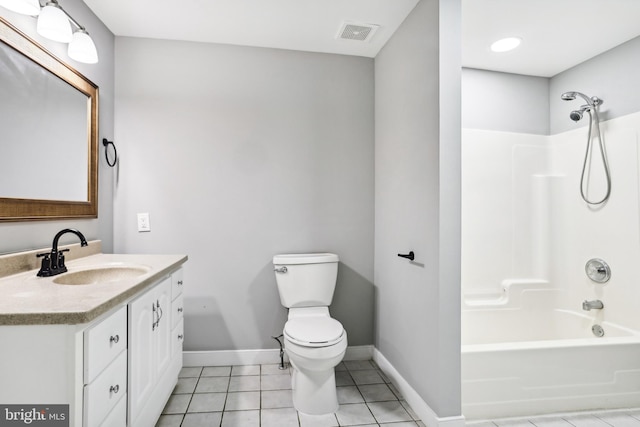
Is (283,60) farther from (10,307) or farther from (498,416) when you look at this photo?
(498,416)

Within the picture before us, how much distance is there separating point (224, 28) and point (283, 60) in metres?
0.47

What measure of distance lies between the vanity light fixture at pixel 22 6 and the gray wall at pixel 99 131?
12 cm

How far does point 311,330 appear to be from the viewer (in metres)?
1.96

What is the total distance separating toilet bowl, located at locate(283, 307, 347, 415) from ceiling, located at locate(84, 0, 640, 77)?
1916mm

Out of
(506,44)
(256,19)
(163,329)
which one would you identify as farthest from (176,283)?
(506,44)

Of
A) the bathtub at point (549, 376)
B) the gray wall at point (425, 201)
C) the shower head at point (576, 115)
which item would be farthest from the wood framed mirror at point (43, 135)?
the shower head at point (576, 115)

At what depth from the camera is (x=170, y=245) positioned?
2.41 m

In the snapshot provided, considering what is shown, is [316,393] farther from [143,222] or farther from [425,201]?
[143,222]

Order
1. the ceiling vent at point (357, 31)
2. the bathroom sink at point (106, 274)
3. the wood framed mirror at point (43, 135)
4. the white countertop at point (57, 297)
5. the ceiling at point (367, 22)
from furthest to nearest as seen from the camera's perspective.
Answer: the ceiling vent at point (357, 31), the ceiling at point (367, 22), the bathroom sink at point (106, 274), the wood framed mirror at point (43, 135), the white countertop at point (57, 297)

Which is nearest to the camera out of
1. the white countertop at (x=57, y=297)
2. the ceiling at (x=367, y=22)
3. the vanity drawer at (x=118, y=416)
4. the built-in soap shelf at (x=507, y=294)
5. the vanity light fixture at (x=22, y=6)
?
the white countertop at (x=57, y=297)

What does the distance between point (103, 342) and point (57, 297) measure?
A: 212mm

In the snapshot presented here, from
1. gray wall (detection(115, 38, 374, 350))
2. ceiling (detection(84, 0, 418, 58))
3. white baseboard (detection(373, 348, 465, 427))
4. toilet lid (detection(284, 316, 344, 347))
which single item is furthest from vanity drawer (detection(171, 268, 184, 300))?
ceiling (detection(84, 0, 418, 58))

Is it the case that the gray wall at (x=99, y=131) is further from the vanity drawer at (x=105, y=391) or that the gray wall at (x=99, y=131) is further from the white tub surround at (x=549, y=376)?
the white tub surround at (x=549, y=376)

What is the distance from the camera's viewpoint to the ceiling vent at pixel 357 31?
2182mm
